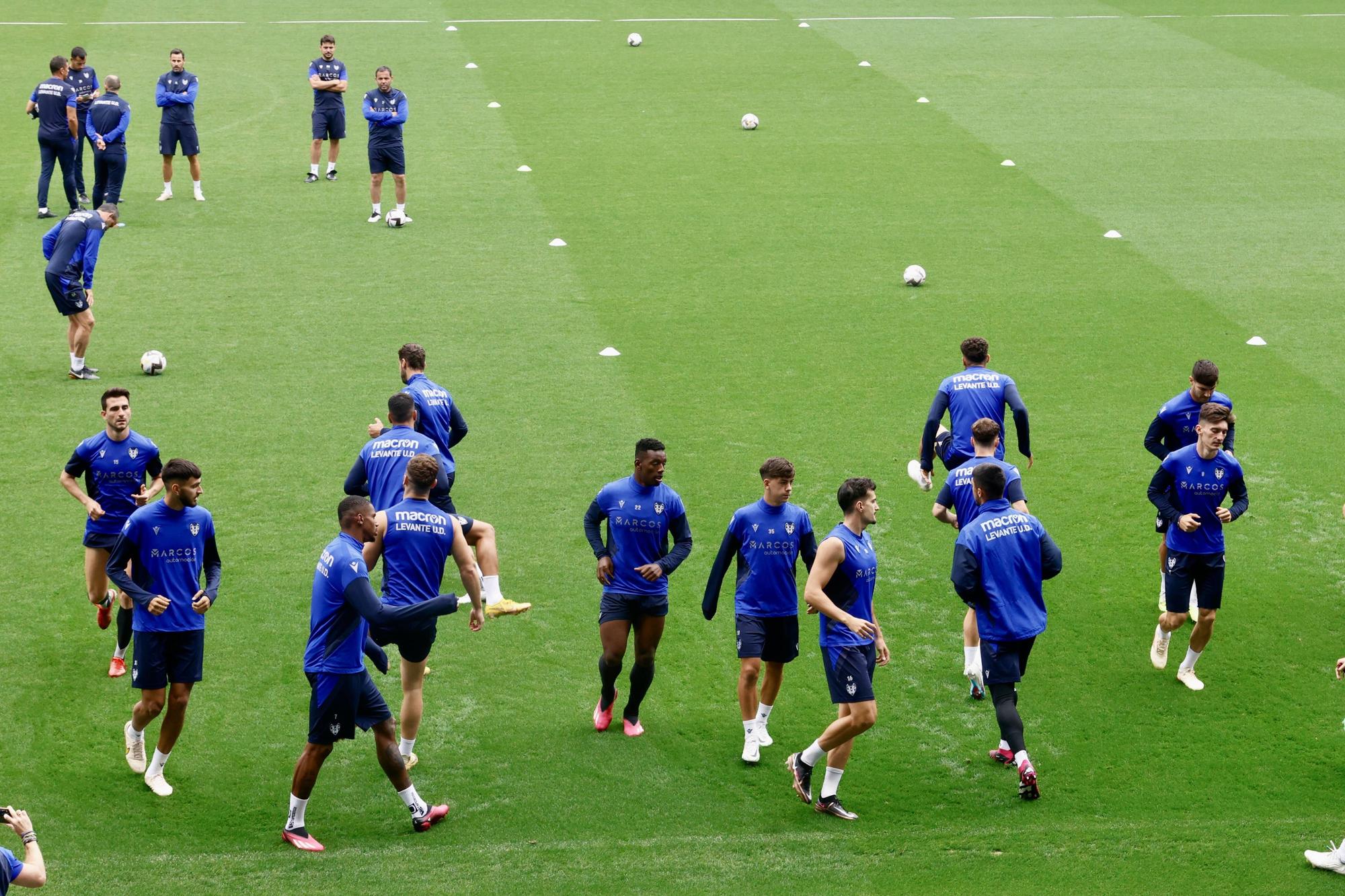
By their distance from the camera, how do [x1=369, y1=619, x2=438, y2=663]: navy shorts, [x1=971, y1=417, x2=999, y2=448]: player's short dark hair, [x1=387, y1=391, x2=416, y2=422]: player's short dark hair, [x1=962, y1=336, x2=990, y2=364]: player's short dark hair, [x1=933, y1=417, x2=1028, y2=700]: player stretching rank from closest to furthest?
[x1=369, y1=619, x2=438, y2=663]: navy shorts
[x1=933, y1=417, x2=1028, y2=700]: player stretching
[x1=971, y1=417, x2=999, y2=448]: player's short dark hair
[x1=387, y1=391, x2=416, y2=422]: player's short dark hair
[x1=962, y1=336, x2=990, y2=364]: player's short dark hair

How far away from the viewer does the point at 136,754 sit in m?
9.45

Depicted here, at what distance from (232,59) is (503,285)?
15072 millimetres

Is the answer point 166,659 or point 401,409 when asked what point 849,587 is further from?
point 166,659

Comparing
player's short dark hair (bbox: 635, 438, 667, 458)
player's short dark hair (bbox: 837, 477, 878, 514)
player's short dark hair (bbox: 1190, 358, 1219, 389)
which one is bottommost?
player's short dark hair (bbox: 635, 438, 667, 458)

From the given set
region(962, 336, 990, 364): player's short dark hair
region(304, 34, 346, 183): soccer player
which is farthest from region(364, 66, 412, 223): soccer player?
region(962, 336, 990, 364): player's short dark hair

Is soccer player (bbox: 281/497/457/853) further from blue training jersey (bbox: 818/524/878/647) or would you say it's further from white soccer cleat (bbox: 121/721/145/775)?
blue training jersey (bbox: 818/524/878/647)

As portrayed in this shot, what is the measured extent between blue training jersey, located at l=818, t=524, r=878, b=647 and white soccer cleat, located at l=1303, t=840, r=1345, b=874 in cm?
281

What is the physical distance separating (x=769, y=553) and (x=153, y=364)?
32.1ft

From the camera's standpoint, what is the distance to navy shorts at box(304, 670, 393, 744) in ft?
27.7

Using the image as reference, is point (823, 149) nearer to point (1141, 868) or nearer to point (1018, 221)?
point (1018, 221)

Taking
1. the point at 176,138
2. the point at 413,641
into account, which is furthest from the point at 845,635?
the point at 176,138

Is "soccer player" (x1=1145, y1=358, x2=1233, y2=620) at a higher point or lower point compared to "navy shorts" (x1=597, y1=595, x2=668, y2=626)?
higher

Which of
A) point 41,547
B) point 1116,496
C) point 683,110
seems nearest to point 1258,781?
point 1116,496

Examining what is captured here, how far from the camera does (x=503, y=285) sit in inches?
784
